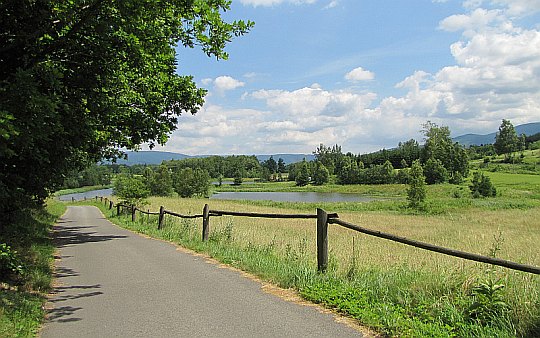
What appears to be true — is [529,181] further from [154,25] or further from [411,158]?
[154,25]

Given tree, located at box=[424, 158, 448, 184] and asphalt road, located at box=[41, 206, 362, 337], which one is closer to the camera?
asphalt road, located at box=[41, 206, 362, 337]

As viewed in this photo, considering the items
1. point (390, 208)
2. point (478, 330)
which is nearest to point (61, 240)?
point (478, 330)

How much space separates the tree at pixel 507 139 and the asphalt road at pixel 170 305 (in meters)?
133

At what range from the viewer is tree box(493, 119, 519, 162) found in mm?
125125

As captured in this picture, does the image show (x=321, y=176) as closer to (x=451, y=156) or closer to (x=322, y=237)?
(x=451, y=156)

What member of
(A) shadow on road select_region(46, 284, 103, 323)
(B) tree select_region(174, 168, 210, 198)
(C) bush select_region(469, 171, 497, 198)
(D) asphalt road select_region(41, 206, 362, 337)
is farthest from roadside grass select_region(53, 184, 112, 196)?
(A) shadow on road select_region(46, 284, 103, 323)

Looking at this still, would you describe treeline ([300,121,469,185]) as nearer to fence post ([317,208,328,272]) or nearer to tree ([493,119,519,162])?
tree ([493,119,519,162])

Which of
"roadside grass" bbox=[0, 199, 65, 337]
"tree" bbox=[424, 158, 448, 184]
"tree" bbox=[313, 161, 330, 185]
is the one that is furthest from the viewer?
"tree" bbox=[313, 161, 330, 185]

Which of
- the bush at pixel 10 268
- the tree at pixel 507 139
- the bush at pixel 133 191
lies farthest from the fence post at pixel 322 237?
the tree at pixel 507 139

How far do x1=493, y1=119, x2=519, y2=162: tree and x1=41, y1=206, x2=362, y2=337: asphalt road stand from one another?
13301 cm

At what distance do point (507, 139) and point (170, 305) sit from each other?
140m

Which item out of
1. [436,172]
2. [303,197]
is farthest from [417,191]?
[436,172]

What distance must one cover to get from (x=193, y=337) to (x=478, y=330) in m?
3.32

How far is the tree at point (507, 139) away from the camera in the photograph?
4926 inches
